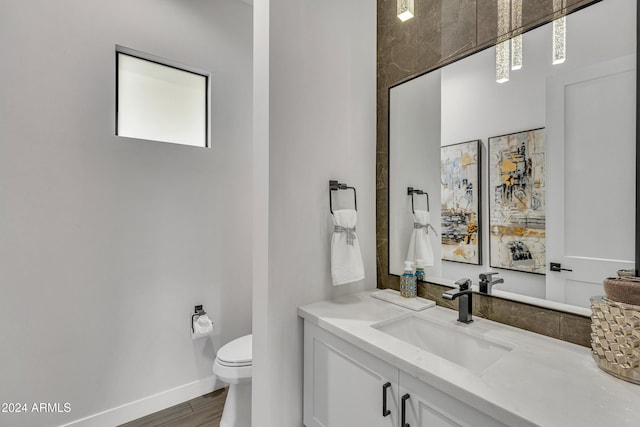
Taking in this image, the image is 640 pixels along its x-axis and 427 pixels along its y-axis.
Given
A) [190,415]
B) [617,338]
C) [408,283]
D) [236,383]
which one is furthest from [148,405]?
[617,338]

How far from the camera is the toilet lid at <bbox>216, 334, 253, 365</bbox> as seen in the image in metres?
1.66

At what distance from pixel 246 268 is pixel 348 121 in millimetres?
1367

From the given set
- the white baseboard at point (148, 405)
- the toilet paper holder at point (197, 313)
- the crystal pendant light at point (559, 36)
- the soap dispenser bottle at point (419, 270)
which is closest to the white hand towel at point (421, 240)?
the soap dispenser bottle at point (419, 270)

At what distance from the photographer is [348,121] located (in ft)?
5.13

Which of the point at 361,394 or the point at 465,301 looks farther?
the point at 465,301

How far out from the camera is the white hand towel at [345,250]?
1401mm

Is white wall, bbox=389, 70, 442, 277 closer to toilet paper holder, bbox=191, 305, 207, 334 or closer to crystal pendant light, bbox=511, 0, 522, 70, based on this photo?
crystal pendant light, bbox=511, 0, 522, 70

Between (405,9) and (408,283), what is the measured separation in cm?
125

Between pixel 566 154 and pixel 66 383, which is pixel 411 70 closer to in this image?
pixel 566 154

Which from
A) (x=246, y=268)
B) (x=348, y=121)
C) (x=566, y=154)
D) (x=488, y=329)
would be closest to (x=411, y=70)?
(x=348, y=121)

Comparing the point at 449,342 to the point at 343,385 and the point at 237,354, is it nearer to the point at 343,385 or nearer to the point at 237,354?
the point at 343,385

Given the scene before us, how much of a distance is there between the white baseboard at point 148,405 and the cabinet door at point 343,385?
112cm

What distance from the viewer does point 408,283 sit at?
1.44 m

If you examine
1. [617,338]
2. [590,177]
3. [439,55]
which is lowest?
[617,338]
